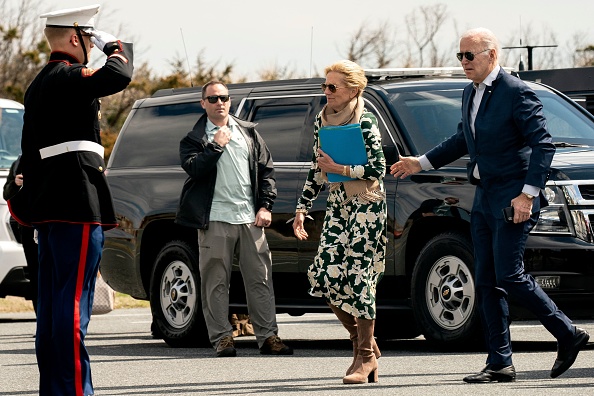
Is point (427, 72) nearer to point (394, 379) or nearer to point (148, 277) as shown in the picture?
point (148, 277)

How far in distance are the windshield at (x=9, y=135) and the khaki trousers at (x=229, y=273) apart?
5.63 metres

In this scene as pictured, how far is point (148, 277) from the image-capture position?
42.4 feet

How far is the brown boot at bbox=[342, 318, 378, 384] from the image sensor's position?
8.91 m

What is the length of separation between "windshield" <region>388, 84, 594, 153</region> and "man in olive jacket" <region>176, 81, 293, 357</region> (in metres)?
1.04

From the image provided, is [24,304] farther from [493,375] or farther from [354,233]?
[493,375]

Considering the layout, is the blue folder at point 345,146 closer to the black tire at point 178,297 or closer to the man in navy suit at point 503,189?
the man in navy suit at point 503,189

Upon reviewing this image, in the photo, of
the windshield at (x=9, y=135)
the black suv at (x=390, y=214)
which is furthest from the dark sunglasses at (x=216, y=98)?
→ the windshield at (x=9, y=135)

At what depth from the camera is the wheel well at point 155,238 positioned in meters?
12.5

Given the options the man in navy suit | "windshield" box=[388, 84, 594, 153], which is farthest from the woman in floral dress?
"windshield" box=[388, 84, 594, 153]

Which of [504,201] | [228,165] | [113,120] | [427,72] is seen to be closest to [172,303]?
[228,165]

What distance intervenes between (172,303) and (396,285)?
7.06ft

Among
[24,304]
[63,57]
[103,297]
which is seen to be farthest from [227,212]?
[24,304]

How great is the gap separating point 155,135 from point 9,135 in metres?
4.53

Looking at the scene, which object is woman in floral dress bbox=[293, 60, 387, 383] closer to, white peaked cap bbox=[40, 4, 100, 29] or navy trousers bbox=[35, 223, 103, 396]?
navy trousers bbox=[35, 223, 103, 396]
